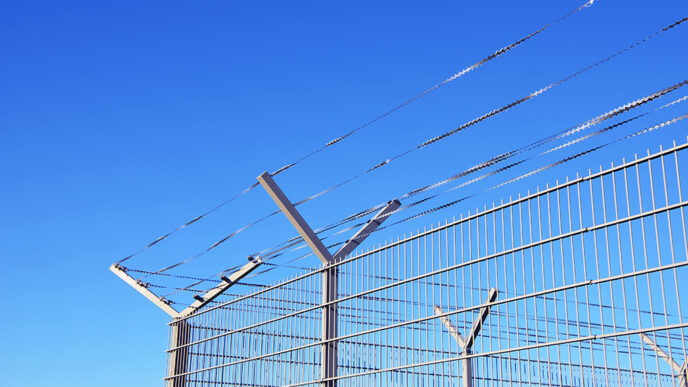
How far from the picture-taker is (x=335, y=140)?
850 cm

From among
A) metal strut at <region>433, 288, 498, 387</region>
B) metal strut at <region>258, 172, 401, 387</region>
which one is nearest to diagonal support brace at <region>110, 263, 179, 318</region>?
metal strut at <region>258, 172, 401, 387</region>

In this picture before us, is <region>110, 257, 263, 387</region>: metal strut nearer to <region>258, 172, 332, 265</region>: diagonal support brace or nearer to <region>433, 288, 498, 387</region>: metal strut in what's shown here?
<region>258, 172, 332, 265</region>: diagonal support brace

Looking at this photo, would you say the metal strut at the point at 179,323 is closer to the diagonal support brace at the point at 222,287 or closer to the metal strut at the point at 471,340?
the diagonal support brace at the point at 222,287

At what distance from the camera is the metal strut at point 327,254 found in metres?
8.50

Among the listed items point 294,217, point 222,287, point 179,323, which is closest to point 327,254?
point 294,217

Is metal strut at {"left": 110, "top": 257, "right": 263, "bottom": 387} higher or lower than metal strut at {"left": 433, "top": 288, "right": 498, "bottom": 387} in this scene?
higher

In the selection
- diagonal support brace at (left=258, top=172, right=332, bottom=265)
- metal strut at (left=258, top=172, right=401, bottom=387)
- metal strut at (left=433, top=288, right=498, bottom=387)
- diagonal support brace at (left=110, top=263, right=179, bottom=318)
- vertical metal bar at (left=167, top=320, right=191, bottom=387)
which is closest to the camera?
metal strut at (left=433, top=288, right=498, bottom=387)

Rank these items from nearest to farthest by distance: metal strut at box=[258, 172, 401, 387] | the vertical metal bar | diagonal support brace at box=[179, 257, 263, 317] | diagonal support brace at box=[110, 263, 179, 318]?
metal strut at box=[258, 172, 401, 387] < diagonal support brace at box=[179, 257, 263, 317] < the vertical metal bar < diagonal support brace at box=[110, 263, 179, 318]

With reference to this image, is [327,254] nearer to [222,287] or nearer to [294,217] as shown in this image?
[294,217]

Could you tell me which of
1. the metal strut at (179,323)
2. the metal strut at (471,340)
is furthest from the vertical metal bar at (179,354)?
the metal strut at (471,340)

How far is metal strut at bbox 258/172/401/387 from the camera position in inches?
335

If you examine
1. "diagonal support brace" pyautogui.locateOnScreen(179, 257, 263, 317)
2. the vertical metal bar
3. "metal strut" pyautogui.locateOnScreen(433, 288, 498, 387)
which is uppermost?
"diagonal support brace" pyautogui.locateOnScreen(179, 257, 263, 317)

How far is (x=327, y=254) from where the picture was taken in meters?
8.98

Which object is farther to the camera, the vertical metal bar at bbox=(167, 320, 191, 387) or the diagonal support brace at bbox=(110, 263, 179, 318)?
the diagonal support brace at bbox=(110, 263, 179, 318)
